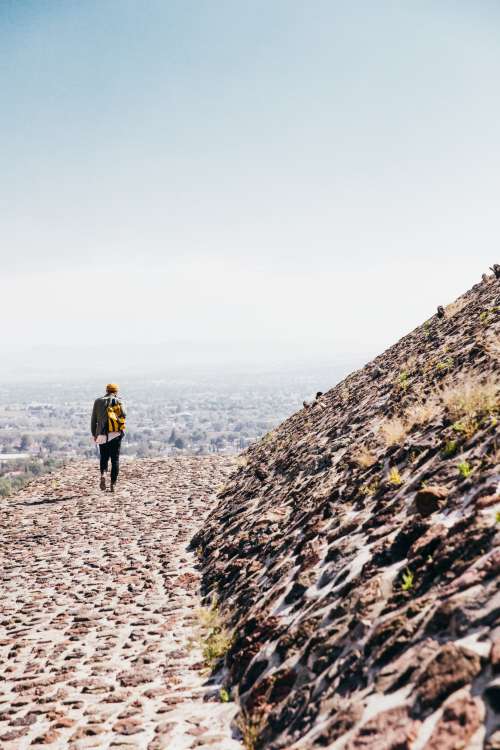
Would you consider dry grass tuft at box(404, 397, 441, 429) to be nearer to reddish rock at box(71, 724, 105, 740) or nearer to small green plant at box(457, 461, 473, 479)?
small green plant at box(457, 461, 473, 479)

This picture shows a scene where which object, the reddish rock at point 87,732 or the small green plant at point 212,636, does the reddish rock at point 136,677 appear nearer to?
the small green plant at point 212,636

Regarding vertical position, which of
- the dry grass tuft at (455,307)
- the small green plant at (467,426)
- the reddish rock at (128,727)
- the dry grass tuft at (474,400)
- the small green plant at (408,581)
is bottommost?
the reddish rock at (128,727)

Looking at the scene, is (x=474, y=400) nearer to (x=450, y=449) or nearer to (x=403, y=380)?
(x=450, y=449)

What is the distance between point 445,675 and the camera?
12.8 feet

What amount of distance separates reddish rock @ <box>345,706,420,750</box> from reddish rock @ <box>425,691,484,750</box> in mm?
202

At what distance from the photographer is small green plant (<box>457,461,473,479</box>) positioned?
655cm

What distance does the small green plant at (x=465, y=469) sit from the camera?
6.55 m

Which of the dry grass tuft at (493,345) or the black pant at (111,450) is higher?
the dry grass tuft at (493,345)

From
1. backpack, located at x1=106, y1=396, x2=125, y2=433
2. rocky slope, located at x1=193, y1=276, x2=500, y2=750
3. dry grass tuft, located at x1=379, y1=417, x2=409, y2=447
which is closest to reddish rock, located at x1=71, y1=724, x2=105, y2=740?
rocky slope, located at x1=193, y1=276, x2=500, y2=750

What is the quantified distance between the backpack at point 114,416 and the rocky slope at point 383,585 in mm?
6258

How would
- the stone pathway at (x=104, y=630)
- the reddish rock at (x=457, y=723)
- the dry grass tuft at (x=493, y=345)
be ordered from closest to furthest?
1. the reddish rock at (x=457, y=723)
2. the stone pathway at (x=104, y=630)
3. the dry grass tuft at (x=493, y=345)

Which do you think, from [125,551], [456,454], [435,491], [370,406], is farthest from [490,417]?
[125,551]

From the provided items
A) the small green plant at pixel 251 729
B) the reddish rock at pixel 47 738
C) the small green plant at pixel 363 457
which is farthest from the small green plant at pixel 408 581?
the small green plant at pixel 363 457

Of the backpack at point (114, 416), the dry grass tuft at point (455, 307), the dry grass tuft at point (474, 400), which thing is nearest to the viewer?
the dry grass tuft at point (474, 400)
